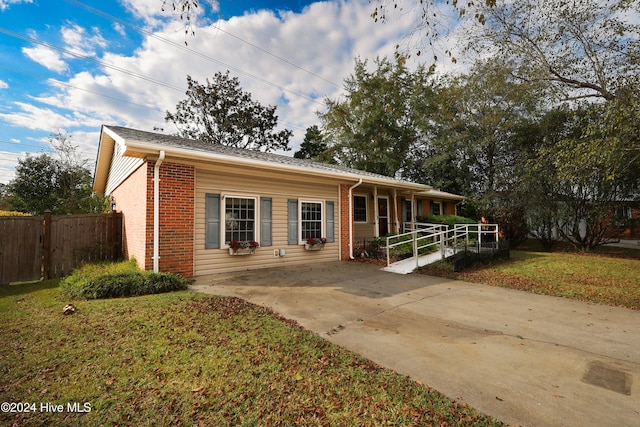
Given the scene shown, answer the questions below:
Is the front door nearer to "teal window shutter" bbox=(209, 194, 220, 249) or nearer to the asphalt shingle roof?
the asphalt shingle roof

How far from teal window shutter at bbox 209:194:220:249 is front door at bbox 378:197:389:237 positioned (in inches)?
337

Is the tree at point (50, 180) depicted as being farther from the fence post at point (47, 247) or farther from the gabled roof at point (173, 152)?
the fence post at point (47, 247)

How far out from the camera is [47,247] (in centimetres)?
725

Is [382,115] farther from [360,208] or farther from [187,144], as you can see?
[187,144]

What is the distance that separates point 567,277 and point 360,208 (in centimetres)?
765

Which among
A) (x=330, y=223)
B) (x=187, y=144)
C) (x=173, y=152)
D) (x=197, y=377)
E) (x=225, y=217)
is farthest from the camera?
(x=330, y=223)

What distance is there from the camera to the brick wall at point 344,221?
1065 centimetres

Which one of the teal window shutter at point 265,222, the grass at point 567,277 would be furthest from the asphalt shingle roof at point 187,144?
the grass at point 567,277

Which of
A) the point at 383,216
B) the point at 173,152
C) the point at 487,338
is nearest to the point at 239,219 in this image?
the point at 173,152

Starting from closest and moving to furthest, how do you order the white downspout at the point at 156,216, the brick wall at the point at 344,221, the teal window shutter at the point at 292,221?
the white downspout at the point at 156,216
the teal window shutter at the point at 292,221
the brick wall at the point at 344,221

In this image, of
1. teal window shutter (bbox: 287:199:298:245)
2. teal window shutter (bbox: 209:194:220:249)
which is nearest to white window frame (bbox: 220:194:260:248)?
Answer: teal window shutter (bbox: 209:194:220:249)

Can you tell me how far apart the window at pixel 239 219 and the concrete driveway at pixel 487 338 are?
4.82 feet

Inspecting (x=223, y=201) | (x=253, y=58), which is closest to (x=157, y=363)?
(x=223, y=201)

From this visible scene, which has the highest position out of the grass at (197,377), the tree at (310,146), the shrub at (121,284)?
the tree at (310,146)
